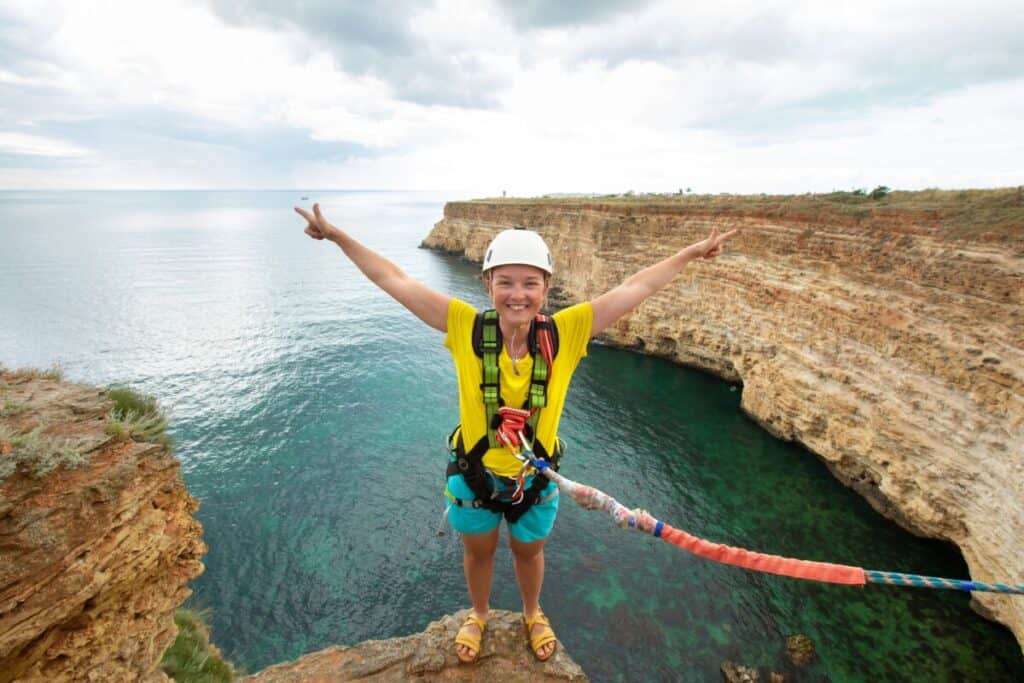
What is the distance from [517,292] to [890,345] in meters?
16.9

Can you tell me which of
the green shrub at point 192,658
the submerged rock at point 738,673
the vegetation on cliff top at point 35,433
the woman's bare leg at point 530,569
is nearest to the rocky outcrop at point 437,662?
the woman's bare leg at point 530,569

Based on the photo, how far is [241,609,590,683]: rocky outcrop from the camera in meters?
4.17

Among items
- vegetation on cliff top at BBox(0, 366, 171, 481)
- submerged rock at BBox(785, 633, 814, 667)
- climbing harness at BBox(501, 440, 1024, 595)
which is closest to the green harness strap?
climbing harness at BBox(501, 440, 1024, 595)

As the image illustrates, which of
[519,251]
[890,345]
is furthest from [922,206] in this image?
[519,251]

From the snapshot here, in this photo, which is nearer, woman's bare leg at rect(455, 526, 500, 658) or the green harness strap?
the green harness strap

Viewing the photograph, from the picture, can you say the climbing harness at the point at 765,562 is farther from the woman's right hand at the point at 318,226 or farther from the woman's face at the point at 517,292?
the woman's right hand at the point at 318,226

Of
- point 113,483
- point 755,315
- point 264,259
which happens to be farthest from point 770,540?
point 264,259

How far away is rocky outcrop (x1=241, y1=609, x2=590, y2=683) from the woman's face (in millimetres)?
3370

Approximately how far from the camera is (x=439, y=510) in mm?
14844

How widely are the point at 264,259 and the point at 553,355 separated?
2667 inches

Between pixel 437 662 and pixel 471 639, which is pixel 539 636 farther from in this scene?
Answer: pixel 437 662

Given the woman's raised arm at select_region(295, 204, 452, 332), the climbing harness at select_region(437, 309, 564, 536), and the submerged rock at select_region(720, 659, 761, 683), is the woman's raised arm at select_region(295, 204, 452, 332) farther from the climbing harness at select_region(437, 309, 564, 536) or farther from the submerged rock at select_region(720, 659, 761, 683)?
the submerged rock at select_region(720, 659, 761, 683)

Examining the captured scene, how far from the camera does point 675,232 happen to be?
2586cm

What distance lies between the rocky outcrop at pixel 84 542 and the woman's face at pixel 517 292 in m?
5.15
